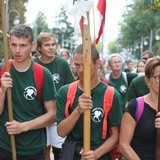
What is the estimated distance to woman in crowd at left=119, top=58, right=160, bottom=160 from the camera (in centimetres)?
362

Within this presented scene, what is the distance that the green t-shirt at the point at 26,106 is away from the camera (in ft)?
13.1

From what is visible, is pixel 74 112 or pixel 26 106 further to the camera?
pixel 26 106

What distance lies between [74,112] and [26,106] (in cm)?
64

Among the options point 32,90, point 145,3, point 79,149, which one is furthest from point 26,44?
point 145,3

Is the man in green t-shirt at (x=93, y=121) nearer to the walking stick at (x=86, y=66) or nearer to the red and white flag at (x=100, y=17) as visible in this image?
the walking stick at (x=86, y=66)


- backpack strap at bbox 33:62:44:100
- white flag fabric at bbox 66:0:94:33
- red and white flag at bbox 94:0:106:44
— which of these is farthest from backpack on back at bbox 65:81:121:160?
red and white flag at bbox 94:0:106:44

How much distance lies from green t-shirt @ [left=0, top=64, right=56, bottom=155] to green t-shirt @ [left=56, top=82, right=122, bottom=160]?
30 cm

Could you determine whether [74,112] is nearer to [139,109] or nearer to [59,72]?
[139,109]

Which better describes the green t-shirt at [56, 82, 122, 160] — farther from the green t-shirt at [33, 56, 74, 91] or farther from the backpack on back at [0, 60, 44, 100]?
the green t-shirt at [33, 56, 74, 91]

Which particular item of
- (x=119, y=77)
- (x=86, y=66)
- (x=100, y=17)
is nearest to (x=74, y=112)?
(x=86, y=66)

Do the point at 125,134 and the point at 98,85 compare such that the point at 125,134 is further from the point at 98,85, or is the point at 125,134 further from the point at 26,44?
the point at 26,44

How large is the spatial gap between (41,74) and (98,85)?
1.88 ft

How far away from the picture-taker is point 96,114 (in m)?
3.71

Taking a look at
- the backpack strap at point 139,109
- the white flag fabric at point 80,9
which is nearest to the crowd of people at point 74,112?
the backpack strap at point 139,109
